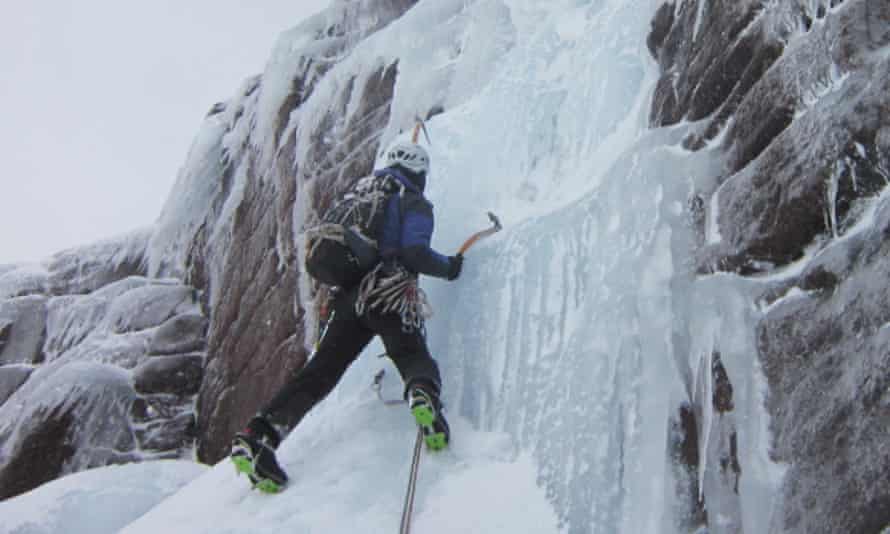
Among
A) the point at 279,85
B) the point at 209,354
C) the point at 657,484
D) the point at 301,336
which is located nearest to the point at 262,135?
the point at 279,85

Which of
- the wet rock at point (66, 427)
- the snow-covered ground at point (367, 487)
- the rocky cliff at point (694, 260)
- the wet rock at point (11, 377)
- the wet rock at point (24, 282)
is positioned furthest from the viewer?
the wet rock at point (24, 282)

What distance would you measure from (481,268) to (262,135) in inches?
239

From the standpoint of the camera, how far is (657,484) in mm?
2086

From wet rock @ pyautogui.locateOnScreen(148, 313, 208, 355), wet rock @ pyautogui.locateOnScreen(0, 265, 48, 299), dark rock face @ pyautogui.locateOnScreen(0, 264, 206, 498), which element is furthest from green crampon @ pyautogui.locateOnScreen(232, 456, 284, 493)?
wet rock @ pyautogui.locateOnScreen(0, 265, 48, 299)

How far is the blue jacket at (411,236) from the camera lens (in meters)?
3.03

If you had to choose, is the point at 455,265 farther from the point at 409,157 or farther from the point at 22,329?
the point at 22,329

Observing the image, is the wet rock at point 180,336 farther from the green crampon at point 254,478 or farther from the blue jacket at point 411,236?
the green crampon at point 254,478

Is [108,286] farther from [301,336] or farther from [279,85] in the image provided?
[301,336]

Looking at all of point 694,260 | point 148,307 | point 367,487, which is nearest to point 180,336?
point 148,307

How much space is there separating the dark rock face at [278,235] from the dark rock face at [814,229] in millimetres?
4238

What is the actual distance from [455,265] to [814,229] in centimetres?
147

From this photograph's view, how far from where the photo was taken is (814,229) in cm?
204

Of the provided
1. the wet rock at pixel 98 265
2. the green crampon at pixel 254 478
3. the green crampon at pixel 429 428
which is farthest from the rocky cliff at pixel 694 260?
the wet rock at pixel 98 265

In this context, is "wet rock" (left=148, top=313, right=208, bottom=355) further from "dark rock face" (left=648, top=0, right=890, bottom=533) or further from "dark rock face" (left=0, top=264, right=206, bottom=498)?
"dark rock face" (left=648, top=0, right=890, bottom=533)
